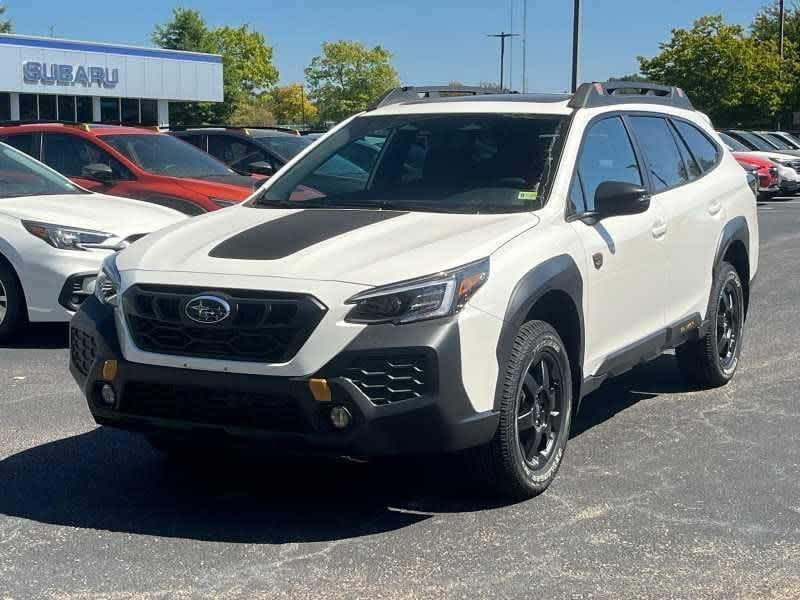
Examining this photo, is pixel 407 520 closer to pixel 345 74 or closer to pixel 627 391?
pixel 627 391

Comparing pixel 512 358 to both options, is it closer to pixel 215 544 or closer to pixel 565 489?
pixel 565 489

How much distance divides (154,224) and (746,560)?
5.71 m

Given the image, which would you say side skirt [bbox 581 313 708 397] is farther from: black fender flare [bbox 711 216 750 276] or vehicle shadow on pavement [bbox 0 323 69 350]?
vehicle shadow on pavement [bbox 0 323 69 350]

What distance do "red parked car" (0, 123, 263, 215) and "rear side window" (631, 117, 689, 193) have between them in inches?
224

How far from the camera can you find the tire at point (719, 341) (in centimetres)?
695

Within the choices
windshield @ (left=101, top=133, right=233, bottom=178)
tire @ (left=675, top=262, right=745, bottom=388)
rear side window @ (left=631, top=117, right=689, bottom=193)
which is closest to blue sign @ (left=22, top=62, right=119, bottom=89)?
windshield @ (left=101, top=133, right=233, bottom=178)

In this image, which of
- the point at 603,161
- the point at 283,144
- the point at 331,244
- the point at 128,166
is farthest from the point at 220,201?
the point at 331,244

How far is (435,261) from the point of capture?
14.8 ft

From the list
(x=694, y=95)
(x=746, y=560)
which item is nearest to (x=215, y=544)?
(x=746, y=560)

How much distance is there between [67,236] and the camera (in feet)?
27.8

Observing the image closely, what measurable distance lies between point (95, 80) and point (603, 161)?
45.0 metres

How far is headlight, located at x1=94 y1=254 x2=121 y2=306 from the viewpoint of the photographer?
15.9 ft

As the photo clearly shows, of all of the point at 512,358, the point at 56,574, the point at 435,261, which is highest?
the point at 435,261

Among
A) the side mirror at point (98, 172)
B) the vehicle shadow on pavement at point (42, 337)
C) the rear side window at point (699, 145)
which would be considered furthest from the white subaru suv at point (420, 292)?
the side mirror at point (98, 172)
